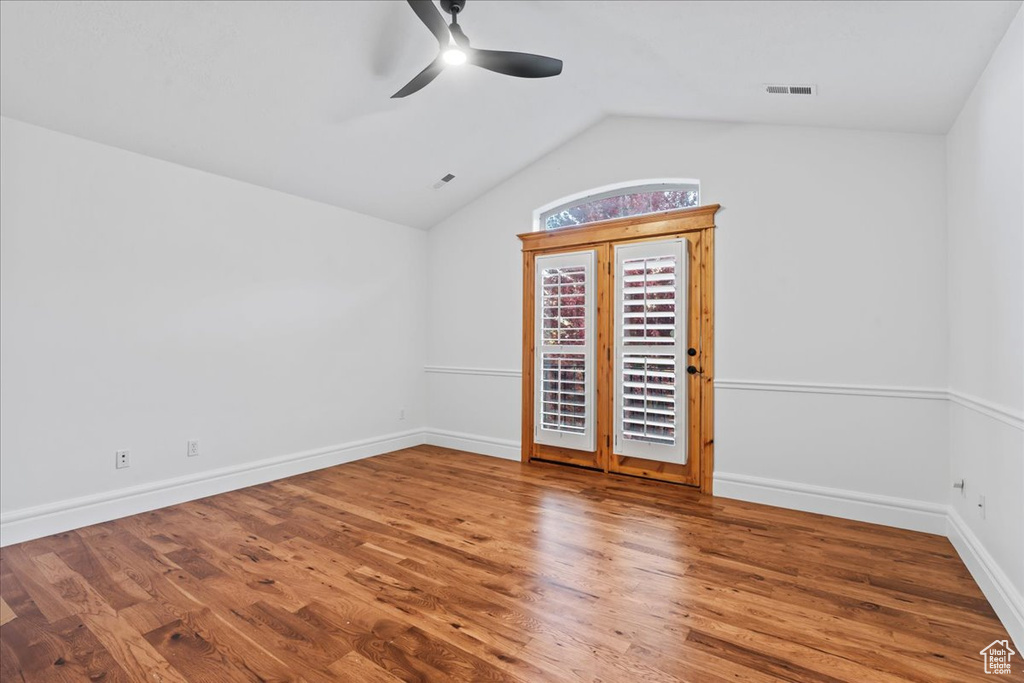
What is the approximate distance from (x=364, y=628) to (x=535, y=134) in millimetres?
3859

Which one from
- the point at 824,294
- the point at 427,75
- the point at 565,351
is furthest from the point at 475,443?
the point at 427,75

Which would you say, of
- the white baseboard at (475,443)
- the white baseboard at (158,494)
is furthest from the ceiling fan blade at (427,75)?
the white baseboard at (475,443)

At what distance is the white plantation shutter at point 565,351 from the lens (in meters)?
4.39

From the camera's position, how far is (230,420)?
3.79 m

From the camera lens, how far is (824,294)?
10.8 feet

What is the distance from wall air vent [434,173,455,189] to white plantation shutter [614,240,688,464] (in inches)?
69.2

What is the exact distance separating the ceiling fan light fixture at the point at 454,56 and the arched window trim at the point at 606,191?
85.1 inches

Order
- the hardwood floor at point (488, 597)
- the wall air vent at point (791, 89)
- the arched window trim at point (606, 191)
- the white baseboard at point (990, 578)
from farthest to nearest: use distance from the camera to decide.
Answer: the arched window trim at point (606, 191) < the wall air vent at point (791, 89) < the white baseboard at point (990, 578) < the hardwood floor at point (488, 597)

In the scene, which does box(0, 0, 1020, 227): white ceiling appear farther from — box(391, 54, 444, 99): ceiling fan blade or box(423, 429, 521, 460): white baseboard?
box(423, 429, 521, 460): white baseboard

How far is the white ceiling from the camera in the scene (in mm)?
2252

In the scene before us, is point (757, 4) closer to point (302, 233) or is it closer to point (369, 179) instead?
point (369, 179)

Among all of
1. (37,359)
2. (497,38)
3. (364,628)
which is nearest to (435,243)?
(497,38)

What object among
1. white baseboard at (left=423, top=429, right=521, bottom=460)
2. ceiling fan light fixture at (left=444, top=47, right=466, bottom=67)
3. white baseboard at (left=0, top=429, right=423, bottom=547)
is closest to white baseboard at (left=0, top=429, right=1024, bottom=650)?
white baseboard at (left=0, top=429, right=423, bottom=547)

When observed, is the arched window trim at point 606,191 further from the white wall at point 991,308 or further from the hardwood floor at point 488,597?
the hardwood floor at point 488,597
